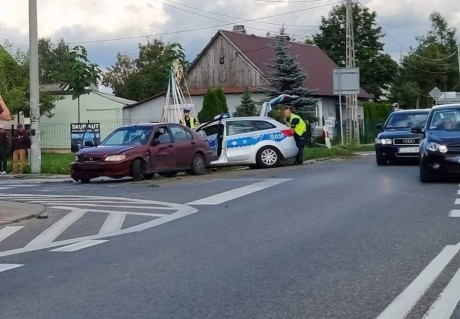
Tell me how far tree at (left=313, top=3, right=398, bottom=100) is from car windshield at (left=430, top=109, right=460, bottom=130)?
61.0 m

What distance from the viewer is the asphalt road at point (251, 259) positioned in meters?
6.62

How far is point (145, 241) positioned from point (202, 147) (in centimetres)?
1141

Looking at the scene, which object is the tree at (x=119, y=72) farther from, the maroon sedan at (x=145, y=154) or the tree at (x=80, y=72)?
the maroon sedan at (x=145, y=154)

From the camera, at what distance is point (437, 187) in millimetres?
15453

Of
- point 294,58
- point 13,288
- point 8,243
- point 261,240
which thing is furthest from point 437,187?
point 294,58

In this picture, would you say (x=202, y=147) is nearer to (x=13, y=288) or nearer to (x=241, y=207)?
(x=241, y=207)

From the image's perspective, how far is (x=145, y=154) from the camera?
65.0 ft

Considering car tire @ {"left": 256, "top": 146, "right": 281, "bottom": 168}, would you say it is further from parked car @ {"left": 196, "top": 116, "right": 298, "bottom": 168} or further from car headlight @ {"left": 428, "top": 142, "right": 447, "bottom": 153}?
car headlight @ {"left": 428, "top": 142, "right": 447, "bottom": 153}

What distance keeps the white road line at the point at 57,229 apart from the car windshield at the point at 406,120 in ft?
39.9

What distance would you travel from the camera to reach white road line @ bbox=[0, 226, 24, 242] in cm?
1096

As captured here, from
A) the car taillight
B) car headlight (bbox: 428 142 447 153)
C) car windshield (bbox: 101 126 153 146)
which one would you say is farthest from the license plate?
car windshield (bbox: 101 126 153 146)

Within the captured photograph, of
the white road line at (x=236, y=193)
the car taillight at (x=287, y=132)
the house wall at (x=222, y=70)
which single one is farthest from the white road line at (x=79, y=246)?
the house wall at (x=222, y=70)

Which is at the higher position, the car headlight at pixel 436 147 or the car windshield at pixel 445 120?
the car windshield at pixel 445 120

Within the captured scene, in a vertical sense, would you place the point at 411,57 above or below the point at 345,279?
above
